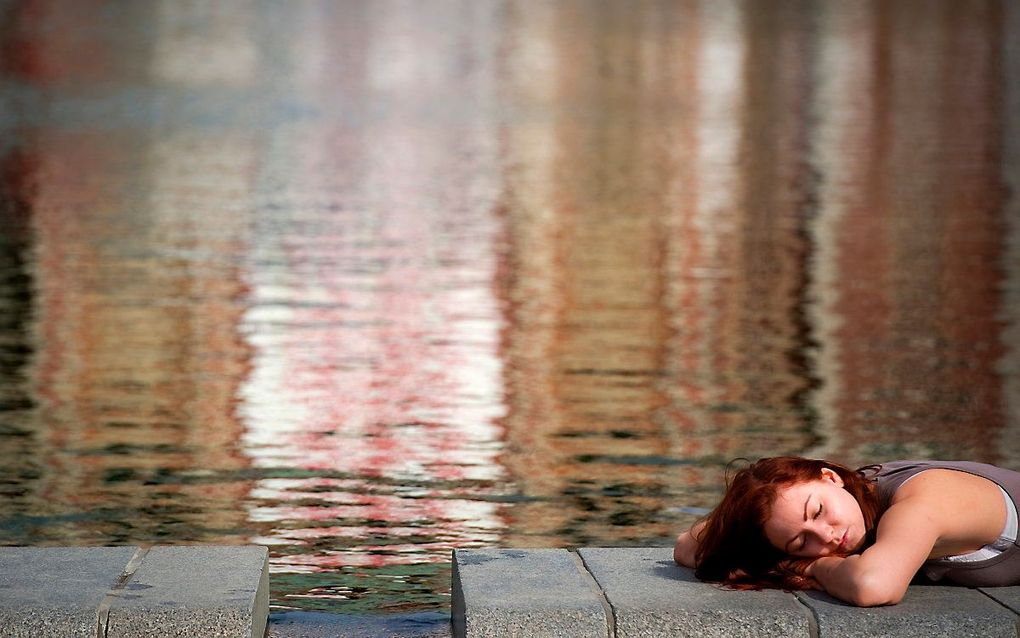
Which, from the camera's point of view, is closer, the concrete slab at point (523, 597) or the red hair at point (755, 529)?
the concrete slab at point (523, 597)

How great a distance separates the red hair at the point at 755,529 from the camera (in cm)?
495

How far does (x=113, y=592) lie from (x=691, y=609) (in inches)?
59.1

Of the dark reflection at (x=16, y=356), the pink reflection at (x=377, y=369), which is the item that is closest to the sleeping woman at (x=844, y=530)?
the pink reflection at (x=377, y=369)

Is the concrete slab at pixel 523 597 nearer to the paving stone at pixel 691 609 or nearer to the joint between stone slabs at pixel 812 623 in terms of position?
the paving stone at pixel 691 609

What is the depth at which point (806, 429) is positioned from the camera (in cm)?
891

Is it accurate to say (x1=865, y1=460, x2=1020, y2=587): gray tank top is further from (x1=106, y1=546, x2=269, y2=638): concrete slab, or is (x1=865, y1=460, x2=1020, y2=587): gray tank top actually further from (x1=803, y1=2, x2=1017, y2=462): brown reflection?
(x1=803, y1=2, x2=1017, y2=462): brown reflection

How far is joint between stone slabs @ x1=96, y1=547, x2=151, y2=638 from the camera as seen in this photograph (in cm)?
461

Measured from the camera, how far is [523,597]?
4785mm

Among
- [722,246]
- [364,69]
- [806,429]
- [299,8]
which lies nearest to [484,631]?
[806,429]

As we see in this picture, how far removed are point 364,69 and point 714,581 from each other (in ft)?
202

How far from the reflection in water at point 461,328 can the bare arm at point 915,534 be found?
4.36 ft

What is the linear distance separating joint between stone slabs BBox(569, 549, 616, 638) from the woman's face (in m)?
0.48

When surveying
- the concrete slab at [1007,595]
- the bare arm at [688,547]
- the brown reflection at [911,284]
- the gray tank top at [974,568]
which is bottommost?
the brown reflection at [911,284]

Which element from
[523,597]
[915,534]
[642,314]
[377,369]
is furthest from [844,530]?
[642,314]
